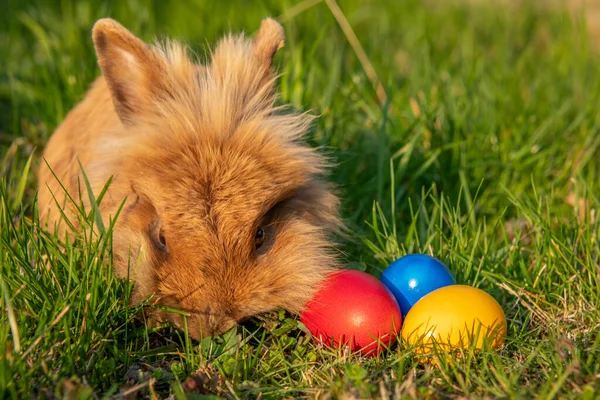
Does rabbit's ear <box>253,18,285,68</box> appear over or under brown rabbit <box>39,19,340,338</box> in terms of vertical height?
over

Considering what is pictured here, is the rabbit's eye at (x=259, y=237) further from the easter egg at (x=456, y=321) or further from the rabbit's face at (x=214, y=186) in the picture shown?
the easter egg at (x=456, y=321)

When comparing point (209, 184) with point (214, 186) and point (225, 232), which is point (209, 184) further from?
point (225, 232)

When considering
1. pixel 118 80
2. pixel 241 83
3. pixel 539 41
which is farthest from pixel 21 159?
pixel 539 41

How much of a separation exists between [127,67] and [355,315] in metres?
1.52

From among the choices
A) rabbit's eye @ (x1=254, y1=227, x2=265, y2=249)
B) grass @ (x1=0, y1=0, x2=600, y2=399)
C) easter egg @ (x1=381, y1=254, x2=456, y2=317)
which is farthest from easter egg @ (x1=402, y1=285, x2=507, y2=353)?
rabbit's eye @ (x1=254, y1=227, x2=265, y2=249)

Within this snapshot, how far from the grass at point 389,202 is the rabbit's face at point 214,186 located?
6.2 inches

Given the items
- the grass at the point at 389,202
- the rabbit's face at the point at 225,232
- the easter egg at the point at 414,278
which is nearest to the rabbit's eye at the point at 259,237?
the rabbit's face at the point at 225,232

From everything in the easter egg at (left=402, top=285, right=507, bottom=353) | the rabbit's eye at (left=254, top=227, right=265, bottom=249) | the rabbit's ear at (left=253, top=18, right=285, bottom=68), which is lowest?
the easter egg at (left=402, top=285, right=507, bottom=353)

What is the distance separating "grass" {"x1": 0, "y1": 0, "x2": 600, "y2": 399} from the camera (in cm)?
280

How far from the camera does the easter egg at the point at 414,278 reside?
→ 330 centimetres

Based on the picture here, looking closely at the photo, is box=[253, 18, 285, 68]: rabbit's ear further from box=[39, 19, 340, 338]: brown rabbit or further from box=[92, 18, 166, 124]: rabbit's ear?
box=[92, 18, 166, 124]: rabbit's ear

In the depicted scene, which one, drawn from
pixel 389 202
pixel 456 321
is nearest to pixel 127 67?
pixel 389 202

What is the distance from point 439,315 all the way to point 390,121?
1.88 m

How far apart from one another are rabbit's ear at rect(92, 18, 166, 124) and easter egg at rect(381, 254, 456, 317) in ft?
4.45
